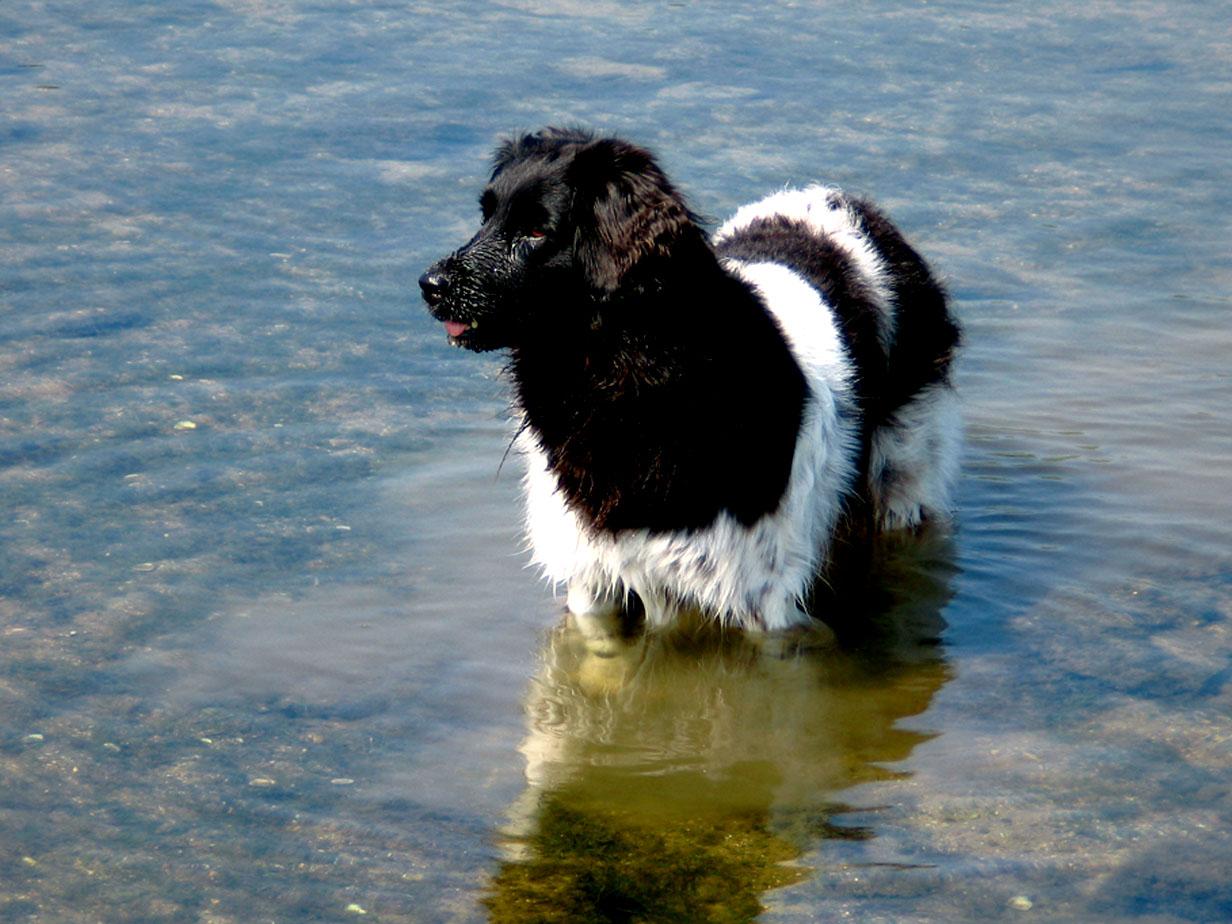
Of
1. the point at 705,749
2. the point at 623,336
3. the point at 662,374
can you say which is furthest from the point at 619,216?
the point at 705,749

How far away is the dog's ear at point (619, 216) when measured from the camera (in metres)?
4.54

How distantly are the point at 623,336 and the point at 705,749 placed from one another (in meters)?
1.30

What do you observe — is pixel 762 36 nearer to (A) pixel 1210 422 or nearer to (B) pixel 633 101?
(B) pixel 633 101

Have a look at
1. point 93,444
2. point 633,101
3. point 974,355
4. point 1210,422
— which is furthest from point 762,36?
point 93,444

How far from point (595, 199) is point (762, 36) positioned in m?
7.63

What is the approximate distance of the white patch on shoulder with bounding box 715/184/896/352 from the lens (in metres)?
5.92

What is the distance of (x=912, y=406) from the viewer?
20.2 ft

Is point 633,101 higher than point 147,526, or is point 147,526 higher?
point 633,101

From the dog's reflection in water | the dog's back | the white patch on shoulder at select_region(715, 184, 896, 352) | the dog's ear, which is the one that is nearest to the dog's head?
the dog's ear

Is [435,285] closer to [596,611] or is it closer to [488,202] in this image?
[488,202]

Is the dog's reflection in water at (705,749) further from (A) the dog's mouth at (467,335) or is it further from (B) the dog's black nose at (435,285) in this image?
(B) the dog's black nose at (435,285)

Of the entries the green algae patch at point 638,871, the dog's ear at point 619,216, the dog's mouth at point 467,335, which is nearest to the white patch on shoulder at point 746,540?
the dog's mouth at point 467,335

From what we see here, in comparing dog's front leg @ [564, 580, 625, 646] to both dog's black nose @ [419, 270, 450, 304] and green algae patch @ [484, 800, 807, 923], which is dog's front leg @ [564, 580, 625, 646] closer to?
green algae patch @ [484, 800, 807, 923]

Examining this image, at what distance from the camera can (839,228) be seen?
239 inches
